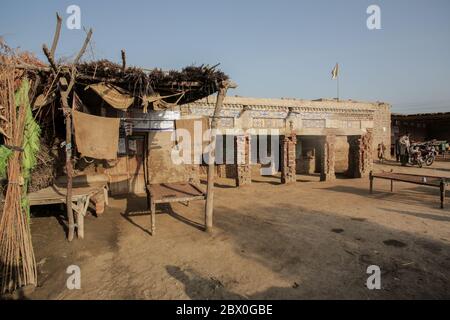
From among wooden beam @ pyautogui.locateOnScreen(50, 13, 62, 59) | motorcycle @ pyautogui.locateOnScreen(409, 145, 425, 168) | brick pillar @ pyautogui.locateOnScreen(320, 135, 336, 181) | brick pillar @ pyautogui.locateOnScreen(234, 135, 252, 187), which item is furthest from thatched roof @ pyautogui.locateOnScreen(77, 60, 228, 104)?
motorcycle @ pyautogui.locateOnScreen(409, 145, 425, 168)

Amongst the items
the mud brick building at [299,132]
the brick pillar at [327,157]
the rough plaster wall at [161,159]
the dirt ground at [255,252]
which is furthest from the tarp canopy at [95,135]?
the brick pillar at [327,157]

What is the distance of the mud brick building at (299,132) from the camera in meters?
12.9

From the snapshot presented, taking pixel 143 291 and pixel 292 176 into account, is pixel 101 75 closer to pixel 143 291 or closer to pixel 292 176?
pixel 143 291

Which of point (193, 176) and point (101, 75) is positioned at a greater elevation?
point (101, 75)

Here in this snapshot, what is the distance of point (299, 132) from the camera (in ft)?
A: 43.6

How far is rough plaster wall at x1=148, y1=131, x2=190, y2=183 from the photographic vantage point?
10102mm

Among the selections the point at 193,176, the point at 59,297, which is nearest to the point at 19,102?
the point at 59,297

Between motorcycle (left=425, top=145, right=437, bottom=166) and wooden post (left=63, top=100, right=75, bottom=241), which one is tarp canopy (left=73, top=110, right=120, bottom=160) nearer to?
wooden post (left=63, top=100, right=75, bottom=241)

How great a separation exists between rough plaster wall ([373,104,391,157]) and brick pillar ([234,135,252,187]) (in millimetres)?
12836

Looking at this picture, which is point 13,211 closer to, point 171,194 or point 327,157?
point 171,194

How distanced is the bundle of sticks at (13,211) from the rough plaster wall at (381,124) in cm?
2137
